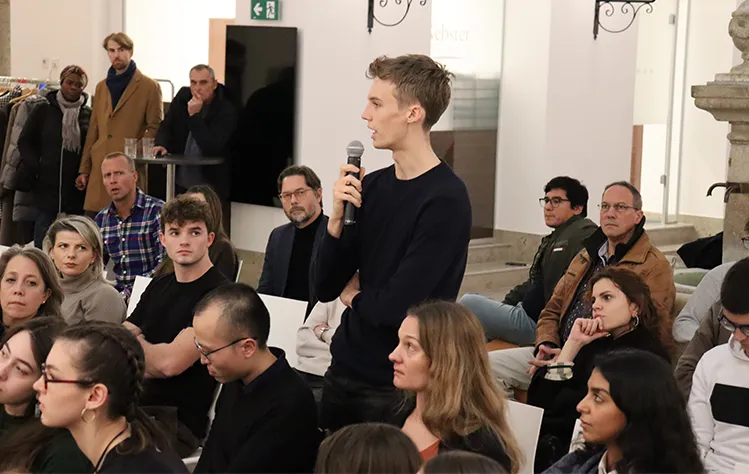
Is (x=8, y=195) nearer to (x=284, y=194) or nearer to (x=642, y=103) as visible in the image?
(x=284, y=194)

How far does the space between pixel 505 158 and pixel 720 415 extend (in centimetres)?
561

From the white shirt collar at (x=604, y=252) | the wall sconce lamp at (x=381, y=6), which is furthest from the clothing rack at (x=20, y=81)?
the white shirt collar at (x=604, y=252)

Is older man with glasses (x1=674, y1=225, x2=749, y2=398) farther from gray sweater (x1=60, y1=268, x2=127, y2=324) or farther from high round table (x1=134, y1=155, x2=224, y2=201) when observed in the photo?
high round table (x1=134, y1=155, x2=224, y2=201)

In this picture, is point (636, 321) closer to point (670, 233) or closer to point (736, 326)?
point (736, 326)

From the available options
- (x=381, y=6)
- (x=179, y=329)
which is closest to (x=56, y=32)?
(x=381, y=6)

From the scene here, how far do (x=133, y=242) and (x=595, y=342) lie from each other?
8.59ft

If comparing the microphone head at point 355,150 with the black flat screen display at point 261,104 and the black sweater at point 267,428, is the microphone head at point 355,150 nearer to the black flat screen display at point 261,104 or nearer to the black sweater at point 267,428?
the black sweater at point 267,428

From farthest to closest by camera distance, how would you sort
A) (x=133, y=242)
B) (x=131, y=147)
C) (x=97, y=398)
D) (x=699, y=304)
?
(x=131, y=147), (x=133, y=242), (x=699, y=304), (x=97, y=398)

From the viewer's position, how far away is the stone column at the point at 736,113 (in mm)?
5406

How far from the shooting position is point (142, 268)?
6.07 meters

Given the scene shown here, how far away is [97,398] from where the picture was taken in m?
2.89

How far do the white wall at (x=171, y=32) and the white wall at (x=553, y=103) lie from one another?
3.73 m

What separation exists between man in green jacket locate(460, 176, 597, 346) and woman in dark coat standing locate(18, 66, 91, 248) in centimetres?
383

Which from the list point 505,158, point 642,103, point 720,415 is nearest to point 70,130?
point 505,158
